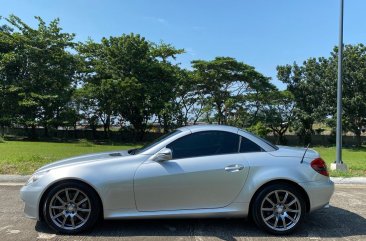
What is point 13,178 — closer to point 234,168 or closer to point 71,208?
point 71,208

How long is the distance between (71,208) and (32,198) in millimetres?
550

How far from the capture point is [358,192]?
9.20 m

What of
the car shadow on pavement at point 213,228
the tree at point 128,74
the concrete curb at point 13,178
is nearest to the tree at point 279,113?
the tree at point 128,74

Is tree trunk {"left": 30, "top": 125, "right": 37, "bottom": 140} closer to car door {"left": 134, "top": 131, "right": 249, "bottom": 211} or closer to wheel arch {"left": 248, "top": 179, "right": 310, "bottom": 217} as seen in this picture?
car door {"left": 134, "top": 131, "right": 249, "bottom": 211}

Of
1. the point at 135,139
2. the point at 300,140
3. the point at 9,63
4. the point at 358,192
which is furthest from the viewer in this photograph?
the point at 300,140

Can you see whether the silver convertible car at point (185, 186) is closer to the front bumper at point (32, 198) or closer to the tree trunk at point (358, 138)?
the front bumper at point (32, 198)

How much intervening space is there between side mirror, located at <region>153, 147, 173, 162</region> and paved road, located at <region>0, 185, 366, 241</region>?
102 centimetres

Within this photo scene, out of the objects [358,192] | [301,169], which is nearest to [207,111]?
[358,192]

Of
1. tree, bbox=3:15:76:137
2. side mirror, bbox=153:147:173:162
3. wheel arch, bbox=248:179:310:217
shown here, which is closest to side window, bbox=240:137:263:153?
wheel arch, bbox=248:179:310:217

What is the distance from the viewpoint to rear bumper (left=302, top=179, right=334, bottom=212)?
5.94 metres

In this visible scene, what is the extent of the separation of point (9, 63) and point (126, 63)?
11307mm

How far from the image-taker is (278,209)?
591 cm

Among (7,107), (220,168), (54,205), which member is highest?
(7,107)

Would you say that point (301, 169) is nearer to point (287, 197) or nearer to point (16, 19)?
point (287, 197)
